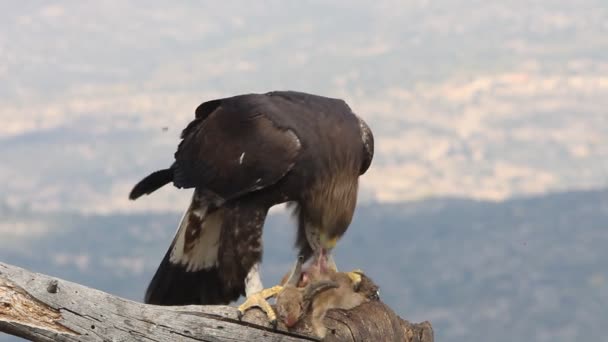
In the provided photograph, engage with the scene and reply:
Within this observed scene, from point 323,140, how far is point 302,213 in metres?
0.70

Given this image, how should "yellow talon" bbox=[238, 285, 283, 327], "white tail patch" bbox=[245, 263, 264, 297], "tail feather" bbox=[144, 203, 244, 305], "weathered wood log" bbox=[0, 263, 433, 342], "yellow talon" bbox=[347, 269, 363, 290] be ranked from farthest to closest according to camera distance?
1. "tail feather" bbox=[144, 203, 244, 305]
2. "white tail patch" bbox=[245, 263, 264, 297]
3. "yellow talon" bbox=[347, 269, 363, 290]
4. "yellow talon" bbox=[238, 285, 283, 327]
5. "weathered wood log" bbox=[0, 263, 433, 342]

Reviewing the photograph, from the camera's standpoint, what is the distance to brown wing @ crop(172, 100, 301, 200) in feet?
41.5

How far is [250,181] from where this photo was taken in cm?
1284

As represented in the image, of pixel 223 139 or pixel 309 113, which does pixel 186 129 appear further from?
pixel 309 113

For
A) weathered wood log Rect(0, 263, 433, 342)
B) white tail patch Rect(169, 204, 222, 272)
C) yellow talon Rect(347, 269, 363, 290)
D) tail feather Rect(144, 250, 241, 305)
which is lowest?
weathered wood log Rect(0, 263, 433, 342)

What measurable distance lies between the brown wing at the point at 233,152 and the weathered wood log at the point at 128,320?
1.75 meters

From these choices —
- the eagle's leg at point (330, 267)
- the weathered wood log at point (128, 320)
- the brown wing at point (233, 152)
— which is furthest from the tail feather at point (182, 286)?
the weathered wood log at point (128, 320)

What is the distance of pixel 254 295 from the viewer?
38.2 feet

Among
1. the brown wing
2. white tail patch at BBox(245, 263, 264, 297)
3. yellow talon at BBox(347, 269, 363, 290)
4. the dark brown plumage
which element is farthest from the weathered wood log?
the brown wing

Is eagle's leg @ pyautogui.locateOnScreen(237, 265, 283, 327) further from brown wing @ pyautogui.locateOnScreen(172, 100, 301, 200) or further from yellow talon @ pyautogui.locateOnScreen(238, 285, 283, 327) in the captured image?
Answer: brown wing @ pyautogui.locateOnScreen(172, 100, 301, 200)

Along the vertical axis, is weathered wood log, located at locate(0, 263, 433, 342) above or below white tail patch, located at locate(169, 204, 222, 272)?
below

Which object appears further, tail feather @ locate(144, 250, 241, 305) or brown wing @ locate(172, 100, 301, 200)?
tail feather @ locate(144, 250, 241, 305)

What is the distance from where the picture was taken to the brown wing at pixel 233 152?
12648mm

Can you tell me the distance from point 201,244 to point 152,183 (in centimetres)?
75
